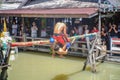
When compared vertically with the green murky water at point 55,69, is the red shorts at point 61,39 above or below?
above

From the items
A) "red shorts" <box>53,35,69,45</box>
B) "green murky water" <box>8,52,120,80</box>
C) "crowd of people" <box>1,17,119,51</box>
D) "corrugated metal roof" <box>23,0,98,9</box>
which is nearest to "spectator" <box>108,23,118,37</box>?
"crowd of people" <box>1,17,119,51</box>

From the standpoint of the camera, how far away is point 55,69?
1175 centimetres

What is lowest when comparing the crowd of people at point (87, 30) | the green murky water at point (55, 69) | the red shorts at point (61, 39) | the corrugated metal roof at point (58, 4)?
the green murky water at point (55, 69)

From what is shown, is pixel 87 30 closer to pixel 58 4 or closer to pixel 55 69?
pixel 55 69

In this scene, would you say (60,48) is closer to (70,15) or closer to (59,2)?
(70,15)

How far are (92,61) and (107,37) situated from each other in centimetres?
280

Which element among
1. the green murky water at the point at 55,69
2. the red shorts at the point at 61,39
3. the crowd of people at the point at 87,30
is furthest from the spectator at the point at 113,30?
the red shorts at the point at 61,39

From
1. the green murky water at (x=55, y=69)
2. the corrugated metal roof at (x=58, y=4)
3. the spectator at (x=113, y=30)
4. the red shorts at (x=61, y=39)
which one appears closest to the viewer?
the red shorts at (x=61, y=39)

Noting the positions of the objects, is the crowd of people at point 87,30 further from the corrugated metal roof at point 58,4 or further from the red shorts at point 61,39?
the red shorts at point 61,39

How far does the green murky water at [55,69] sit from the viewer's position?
10406mm

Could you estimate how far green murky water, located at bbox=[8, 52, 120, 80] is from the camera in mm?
10406

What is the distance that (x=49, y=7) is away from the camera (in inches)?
692

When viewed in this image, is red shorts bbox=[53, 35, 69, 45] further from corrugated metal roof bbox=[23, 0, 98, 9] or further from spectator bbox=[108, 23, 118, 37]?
corrugated metal roof bbox=[23, 0, 98, 9]

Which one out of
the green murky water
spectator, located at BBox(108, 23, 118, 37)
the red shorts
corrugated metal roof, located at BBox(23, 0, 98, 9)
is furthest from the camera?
corrugated metal roof, located at BBox(23, 0, 98, 9)
